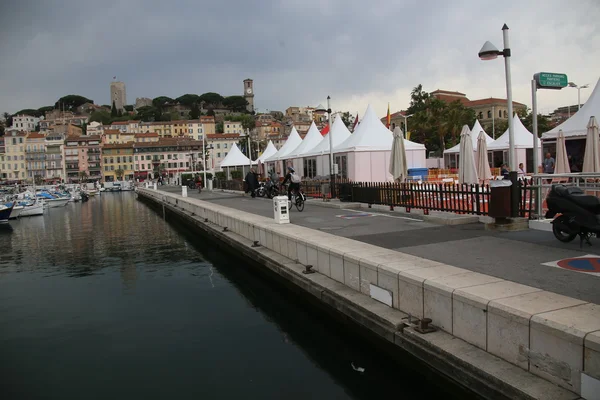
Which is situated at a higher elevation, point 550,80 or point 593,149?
point 550,80

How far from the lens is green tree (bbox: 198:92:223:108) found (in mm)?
196875

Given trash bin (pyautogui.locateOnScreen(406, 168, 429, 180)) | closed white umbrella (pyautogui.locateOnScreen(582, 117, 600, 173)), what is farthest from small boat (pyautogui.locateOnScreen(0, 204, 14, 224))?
closed white umbrella (pyautogui.locateOnScreen(582, 117, 600, 173))

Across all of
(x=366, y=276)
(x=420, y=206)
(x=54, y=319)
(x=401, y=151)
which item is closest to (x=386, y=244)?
(x=366, y=276)

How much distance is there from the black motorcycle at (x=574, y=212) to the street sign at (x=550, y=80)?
145 inches

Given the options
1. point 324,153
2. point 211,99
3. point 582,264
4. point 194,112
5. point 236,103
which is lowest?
point 582,264

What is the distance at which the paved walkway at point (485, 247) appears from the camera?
579cm

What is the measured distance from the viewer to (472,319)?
475 cm

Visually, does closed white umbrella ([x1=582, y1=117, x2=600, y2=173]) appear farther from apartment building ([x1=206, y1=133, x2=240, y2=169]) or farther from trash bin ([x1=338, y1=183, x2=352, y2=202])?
apartment building ([x1=206, y1=133, x2=240, y2=169])

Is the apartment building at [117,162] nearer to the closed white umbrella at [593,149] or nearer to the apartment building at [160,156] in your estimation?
the apartment building at [160,156]

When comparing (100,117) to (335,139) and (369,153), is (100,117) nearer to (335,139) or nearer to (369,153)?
(335,139)

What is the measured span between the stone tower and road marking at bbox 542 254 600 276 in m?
204

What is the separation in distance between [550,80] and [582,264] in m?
5.90

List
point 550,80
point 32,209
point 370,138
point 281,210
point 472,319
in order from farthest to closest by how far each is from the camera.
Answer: point 32,209 < point 370,138 < point 281,210 < point 550,80 < point 472,319

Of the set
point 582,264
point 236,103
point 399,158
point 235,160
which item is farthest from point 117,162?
point 582,264
